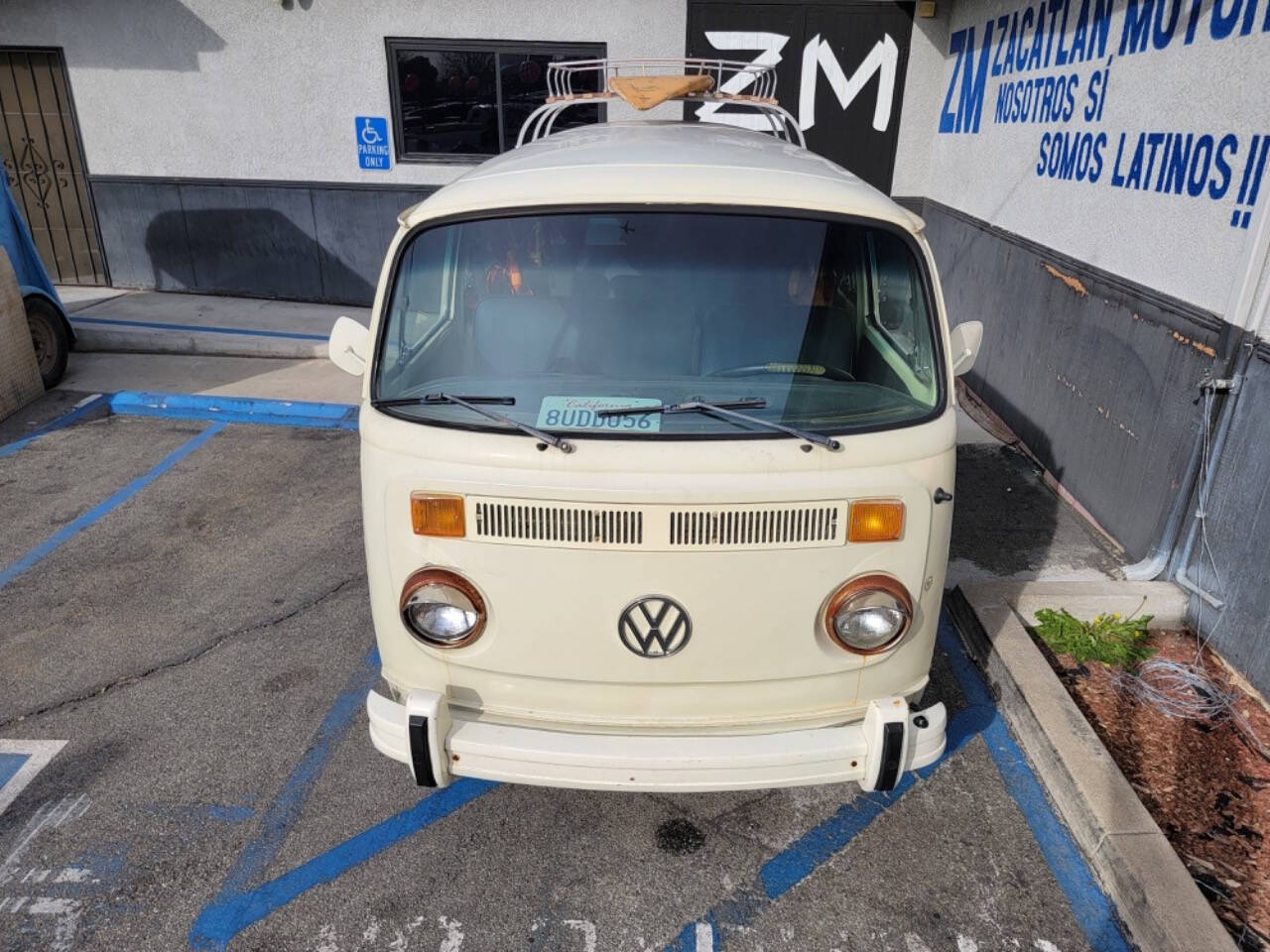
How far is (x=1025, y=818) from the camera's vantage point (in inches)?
133

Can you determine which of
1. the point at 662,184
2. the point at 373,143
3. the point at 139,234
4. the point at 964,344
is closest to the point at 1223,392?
the point at 964,344

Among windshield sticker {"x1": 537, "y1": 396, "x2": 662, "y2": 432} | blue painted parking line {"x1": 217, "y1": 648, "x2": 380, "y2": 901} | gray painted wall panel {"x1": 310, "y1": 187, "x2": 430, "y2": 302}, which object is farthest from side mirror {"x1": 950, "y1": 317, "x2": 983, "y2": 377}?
gray painted wall panel {"x1": 310, "y1": 187, "x2": 430, "y2": 302}

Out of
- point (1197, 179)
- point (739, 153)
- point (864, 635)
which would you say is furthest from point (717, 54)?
point (864, 635)

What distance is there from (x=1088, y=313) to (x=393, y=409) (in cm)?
470

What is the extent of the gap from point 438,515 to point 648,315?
99 cm

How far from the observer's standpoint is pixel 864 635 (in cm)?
283

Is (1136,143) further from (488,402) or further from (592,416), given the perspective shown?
(488,402)

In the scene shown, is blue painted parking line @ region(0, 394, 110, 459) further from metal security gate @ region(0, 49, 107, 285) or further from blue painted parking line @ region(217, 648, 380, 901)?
blue painted parking line @ region(217, 648, 380, 901)

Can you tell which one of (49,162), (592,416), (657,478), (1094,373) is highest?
(49,162)

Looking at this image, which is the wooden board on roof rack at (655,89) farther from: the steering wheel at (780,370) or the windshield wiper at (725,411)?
the windshield wiper at (725,411)

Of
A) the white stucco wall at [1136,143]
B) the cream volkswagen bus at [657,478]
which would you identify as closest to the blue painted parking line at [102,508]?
the cream volkswagen bus at [657,478]

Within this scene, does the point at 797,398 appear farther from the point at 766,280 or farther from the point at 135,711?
the point at 135,711

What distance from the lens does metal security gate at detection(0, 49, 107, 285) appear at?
9961mm

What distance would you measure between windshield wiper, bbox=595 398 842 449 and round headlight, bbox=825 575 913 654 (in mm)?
453
